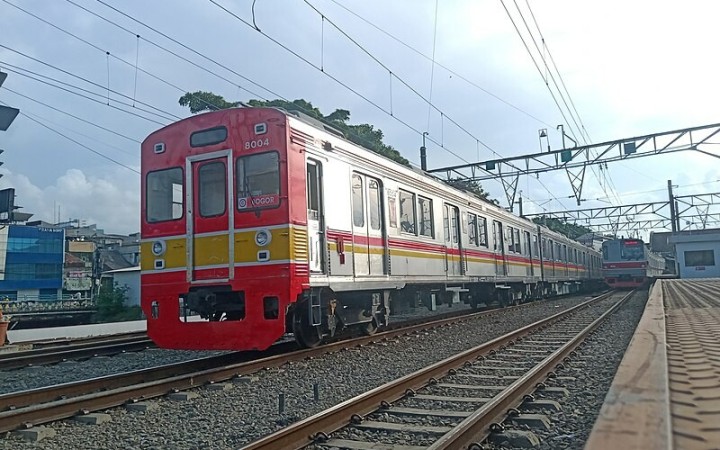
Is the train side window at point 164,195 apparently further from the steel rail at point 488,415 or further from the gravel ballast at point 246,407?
the steel rail at point 488,415

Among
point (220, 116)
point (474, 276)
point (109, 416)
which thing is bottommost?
point (109, 416)

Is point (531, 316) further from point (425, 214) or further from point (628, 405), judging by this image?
point (628, 405)

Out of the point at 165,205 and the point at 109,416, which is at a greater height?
the point at 165,205

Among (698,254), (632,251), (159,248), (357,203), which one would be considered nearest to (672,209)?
(698,254)

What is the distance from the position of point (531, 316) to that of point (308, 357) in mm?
9175

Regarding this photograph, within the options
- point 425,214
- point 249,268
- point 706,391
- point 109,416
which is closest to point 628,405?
point 706,391

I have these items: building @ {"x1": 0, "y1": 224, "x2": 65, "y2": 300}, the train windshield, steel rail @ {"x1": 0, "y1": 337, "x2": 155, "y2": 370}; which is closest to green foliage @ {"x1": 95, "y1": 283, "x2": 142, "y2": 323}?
building @ {"x1": 0, "y1": 224, "x2": 65, "y2": 300}

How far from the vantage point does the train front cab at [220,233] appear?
7.49 metres

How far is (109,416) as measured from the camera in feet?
16.6

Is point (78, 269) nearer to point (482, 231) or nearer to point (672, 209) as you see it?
point (482, 231)

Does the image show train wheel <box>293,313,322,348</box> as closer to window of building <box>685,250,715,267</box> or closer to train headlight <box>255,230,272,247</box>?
train headlight <box>255,230,272,247</box>

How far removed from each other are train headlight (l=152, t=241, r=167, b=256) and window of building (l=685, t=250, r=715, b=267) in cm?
5002

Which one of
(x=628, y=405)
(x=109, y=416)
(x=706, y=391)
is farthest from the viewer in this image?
(x=109, y=416)

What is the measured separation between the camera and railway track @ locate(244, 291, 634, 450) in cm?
413
